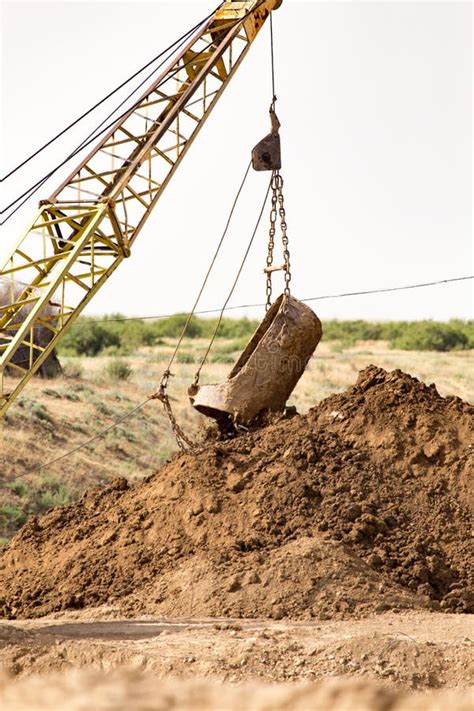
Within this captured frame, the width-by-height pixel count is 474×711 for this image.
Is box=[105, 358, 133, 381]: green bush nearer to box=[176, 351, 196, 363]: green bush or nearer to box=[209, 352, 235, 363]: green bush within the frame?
box=[176, 351, 196, 363]: green bush

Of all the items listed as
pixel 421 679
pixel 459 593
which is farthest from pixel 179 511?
pixel 421 679

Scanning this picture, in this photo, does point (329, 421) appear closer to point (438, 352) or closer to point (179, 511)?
point (179, 511)

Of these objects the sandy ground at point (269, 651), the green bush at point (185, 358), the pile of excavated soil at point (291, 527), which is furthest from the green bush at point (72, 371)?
the sandy ground at point (269, 651)

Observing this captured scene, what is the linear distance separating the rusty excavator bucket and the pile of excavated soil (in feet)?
1.22

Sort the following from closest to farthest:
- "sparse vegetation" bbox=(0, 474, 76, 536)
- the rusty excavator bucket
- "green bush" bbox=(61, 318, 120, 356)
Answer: the rusty excavator bucket < "sparse vegetation" bbox=(0, 474, 76, 536) < "green bush" bbox=(61, 318, 120, 356)

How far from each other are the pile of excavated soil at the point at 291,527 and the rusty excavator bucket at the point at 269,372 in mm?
372

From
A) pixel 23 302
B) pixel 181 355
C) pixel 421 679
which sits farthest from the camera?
pixel 181 355

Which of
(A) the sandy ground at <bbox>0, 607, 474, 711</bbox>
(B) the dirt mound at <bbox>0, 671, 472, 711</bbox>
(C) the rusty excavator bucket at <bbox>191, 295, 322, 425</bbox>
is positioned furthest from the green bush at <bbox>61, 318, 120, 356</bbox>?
(B) the dirt mound at <bbox>0, 671, 472, 711</bbox>

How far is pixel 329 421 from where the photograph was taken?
13.6 metres

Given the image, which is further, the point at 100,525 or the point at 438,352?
the point at 438,352

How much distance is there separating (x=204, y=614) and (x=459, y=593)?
2.65 metres

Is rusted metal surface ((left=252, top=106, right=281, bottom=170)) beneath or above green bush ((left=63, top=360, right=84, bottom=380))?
above

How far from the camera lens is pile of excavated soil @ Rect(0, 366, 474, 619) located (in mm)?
11078

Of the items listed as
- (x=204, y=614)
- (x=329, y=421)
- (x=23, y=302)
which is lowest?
(x=204, y=614)
